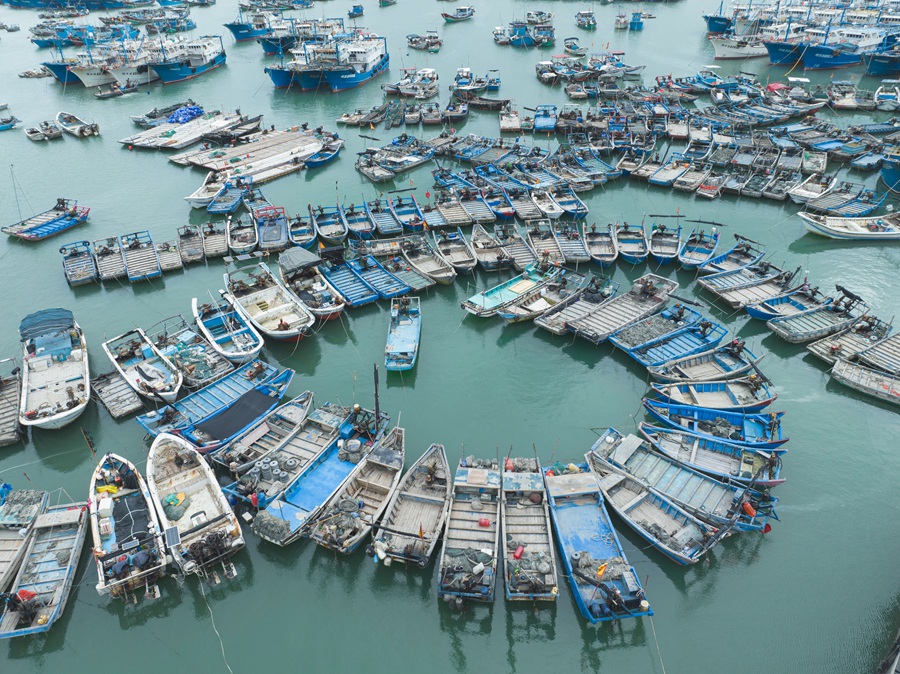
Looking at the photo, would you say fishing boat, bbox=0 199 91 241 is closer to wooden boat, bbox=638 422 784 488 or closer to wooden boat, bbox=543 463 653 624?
wooden boat, bbox=543 463 653 624

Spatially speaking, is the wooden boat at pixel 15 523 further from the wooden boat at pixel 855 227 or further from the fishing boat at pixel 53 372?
the wooden boat at pixel 855 227

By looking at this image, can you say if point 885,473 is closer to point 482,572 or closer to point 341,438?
point 482,572

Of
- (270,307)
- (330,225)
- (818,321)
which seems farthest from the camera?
(330,225)

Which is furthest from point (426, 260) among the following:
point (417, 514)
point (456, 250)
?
point (417, 514)

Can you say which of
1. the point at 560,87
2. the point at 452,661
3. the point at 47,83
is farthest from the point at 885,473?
the point at 47,83

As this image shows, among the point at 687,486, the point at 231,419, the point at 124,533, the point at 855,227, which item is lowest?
the point at 687,486

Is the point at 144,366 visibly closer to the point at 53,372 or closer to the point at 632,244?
the point at 53,372

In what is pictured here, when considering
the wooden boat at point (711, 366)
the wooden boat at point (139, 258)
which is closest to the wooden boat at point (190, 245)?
the wooden boat at point (139, 258)
